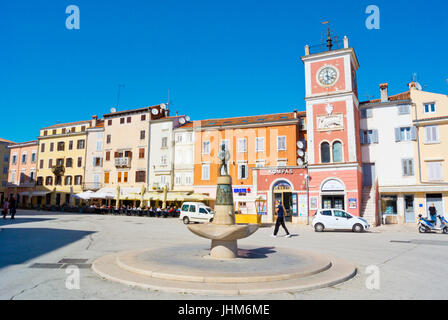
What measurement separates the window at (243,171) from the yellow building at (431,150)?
15956 millimetres

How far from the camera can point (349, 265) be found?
812 centimetres

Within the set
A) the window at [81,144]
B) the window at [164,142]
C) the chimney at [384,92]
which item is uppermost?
the chimney at [384,92]

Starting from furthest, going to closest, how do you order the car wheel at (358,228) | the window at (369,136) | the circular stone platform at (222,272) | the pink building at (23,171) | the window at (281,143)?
the pink building at (23,171), the window at (281,143), the window at (369,136), the car wheel at (358,228), the circular stone platform at (222,272)

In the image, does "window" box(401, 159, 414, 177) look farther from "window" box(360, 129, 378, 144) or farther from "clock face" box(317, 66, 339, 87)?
"clock face" box(317, 66, 339, 87)

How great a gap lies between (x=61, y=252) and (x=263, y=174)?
21.8 metres

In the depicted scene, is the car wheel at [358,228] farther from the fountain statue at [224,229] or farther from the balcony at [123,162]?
the balcony at [123,162]

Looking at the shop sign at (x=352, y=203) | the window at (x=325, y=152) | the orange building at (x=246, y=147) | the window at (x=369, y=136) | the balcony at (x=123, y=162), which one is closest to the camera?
the shop sign at (x=352, y=203)

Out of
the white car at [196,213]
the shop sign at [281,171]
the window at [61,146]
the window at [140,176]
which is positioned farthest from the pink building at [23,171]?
the shop sign at [281,171]

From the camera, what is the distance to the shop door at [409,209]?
26469mm

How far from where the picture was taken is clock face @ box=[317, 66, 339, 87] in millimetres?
28684

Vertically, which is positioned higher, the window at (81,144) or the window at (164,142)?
the window at (81,144)

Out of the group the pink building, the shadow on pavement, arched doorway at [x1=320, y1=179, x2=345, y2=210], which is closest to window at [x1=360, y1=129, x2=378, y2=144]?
arched doorway at [x1=320, y1=179, x2=345, y2=210]
